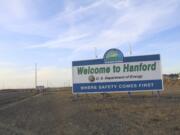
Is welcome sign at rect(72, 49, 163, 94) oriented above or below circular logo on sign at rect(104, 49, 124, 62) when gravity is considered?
Result: below

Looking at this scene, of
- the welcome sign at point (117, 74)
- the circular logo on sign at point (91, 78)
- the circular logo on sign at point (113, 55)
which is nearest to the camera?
the welcome sign at point (117, 74)

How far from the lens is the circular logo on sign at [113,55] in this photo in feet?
99.5

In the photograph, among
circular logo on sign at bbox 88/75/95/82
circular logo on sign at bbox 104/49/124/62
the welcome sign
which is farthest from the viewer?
circular logo on sign at bbox 88/75/95/82

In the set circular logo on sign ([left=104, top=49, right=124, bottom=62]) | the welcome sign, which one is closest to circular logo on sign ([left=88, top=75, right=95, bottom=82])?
the welcome sign

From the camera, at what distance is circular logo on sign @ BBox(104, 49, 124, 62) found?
30.3m

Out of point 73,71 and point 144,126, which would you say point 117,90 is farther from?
point 144,126

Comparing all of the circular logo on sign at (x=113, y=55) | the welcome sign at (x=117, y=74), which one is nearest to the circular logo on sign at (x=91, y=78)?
the welcome sign at (x=117, y=74)

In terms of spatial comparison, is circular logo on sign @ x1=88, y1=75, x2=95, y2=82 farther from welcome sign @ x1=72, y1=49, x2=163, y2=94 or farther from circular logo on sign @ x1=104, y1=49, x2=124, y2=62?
circular logo on sign @ x1=104, y1=49, x2=124, y2=62

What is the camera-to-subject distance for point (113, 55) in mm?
30594

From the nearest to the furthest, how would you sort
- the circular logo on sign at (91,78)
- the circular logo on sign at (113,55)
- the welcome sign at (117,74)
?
1. the welcome sign at (117,74)
2. the circular logo on sign at (113,55)
3. the circular logo on sign at (91,78)

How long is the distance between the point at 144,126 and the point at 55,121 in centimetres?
473

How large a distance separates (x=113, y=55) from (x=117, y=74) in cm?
156

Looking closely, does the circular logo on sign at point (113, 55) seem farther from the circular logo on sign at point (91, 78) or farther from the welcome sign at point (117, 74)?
the circular logo on sign at point (91, 78)

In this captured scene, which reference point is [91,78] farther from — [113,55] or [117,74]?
[113,55]
